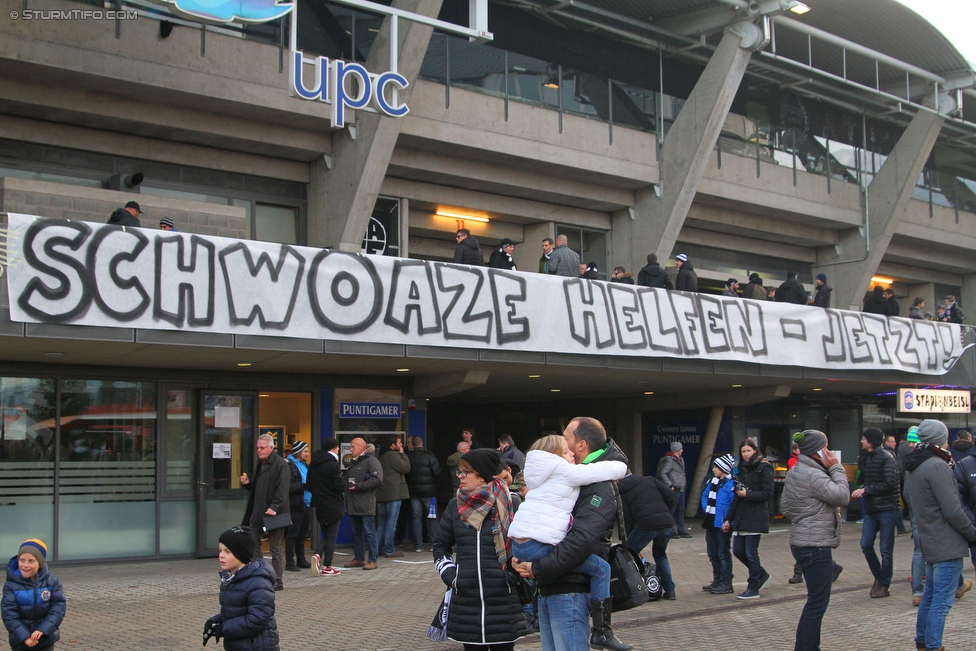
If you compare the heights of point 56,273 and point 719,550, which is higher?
point 56,273

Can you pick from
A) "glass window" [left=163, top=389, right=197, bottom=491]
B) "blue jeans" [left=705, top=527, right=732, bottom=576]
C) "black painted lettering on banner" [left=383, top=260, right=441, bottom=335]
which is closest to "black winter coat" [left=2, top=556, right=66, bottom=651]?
"blue jeans" [left=705, top=527, right=732, bottom=576]

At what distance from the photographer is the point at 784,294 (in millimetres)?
20766

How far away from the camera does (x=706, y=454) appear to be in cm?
2364

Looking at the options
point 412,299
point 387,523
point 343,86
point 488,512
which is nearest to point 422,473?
point 387,523

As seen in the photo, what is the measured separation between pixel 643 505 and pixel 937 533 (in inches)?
130

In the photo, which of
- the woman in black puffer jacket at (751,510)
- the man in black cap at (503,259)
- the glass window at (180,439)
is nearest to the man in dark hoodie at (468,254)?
the man in black cap at (503,259)

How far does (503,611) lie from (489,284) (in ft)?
31.2

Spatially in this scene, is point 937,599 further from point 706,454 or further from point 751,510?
point 706,454

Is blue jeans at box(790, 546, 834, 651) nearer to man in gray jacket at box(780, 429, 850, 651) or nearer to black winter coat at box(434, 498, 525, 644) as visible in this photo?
man in gray jacket at box(780, 429, 850, 651)

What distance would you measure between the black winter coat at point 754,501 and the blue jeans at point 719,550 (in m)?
0.41

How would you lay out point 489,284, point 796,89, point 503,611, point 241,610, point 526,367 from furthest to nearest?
point 796,89 < point 526,367 < point 489,284 < point 503,611 < point 241,610

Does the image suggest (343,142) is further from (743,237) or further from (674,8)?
(743,237)

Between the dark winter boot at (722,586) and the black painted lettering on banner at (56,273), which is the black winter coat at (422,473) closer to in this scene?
the dark winter boot at (722,586)

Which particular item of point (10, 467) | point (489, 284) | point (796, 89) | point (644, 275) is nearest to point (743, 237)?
point (796, 89)
